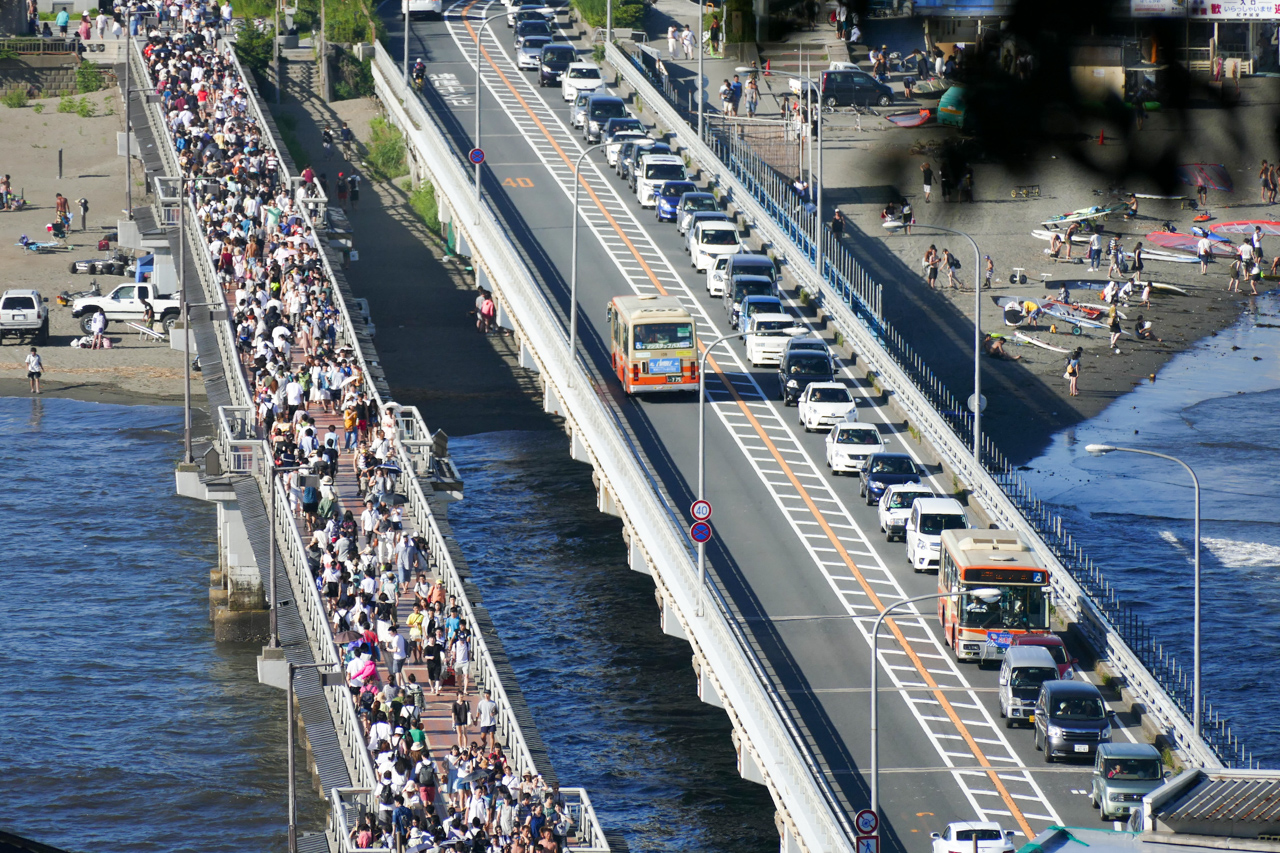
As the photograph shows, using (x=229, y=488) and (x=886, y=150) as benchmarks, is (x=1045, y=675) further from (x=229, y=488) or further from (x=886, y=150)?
(x=886, y=150)

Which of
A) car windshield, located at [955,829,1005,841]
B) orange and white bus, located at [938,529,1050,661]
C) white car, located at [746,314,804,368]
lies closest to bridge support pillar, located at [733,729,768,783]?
orange and white bus, located at [938,529,1050,661]

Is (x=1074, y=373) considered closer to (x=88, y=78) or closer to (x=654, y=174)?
(x=654, y=174)

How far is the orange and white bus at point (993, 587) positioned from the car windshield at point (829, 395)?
1556 centimetres

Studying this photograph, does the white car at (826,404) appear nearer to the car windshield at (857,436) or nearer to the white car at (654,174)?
the car windshield at (857,436)

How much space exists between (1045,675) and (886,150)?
39173 mm

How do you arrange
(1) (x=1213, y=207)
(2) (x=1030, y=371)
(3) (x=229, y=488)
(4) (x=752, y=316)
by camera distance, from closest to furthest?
(1) (x=1213, y=207) → (3) (x=229, y=488) → (4) (x=752, y=316) → (2) (x=1030, y=371)

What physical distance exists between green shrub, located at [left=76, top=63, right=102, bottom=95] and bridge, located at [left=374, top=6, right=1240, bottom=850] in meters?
29.7

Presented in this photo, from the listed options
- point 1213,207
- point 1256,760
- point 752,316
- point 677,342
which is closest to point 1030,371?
point 752,316

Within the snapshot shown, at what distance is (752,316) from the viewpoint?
2699 inches

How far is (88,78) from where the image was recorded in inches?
4626

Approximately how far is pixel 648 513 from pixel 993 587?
36.8 ft

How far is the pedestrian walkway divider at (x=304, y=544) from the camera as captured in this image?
38.3 meters

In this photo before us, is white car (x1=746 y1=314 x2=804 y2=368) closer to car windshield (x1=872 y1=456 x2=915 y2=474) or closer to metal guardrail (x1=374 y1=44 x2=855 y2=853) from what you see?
metal guardrail (x1=374 y1=44 x2=855 y2=853)

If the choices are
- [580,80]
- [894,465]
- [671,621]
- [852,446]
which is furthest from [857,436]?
[580,80]
